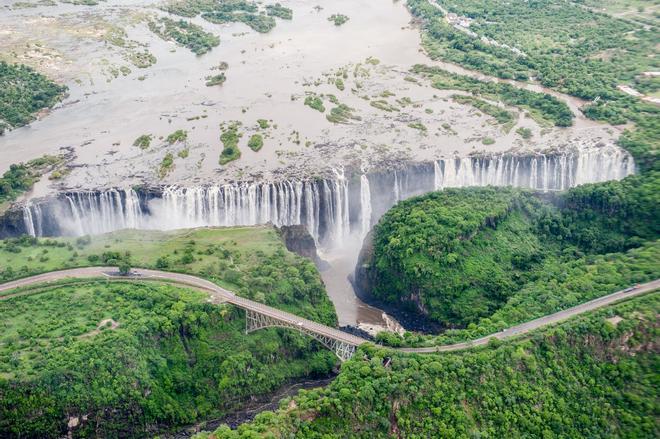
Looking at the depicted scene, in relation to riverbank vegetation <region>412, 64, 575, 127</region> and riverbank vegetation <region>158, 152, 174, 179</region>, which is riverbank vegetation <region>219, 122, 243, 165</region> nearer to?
riverbank vegetation <region>158, 152, 174, 179</region>

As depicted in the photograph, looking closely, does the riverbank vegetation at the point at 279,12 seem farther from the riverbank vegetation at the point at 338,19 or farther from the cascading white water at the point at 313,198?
the cascading white water at the point at 313,198

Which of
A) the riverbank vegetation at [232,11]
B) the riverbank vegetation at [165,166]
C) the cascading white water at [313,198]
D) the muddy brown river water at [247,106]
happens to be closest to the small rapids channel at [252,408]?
the muddy brown river water at [247,106]

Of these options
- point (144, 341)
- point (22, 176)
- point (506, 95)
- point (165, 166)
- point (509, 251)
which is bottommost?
point (144, 341)

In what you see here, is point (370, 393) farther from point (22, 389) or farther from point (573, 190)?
point (573, 190)

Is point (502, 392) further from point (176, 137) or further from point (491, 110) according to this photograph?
point (176, 137)

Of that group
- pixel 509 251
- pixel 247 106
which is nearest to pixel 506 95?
pixel 509 251

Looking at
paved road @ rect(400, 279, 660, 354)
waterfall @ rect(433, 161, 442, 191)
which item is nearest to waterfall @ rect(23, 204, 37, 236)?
paved road @ rect(400, 279, 660, 354)

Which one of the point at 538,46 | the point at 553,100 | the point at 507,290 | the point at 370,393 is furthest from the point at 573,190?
the point at 538,46
